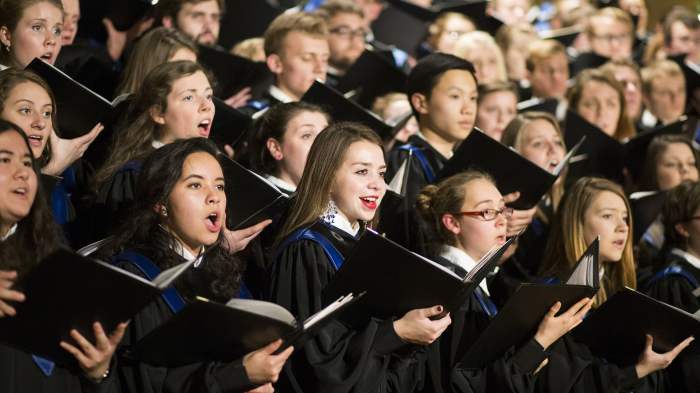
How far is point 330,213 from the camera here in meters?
4.00

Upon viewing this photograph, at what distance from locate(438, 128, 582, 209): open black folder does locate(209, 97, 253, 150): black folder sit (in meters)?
0.89

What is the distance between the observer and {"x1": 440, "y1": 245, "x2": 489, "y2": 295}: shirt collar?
433 centimetres

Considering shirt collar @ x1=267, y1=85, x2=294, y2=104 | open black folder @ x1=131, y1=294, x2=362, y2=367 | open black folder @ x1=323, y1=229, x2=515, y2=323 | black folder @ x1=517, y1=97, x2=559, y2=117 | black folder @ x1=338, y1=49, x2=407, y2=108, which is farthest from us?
black folder @ x1=517, y1=97, x2=559, y2=117

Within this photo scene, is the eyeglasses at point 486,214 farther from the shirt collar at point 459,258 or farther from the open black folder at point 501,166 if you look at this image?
the open black folder at point 501,166

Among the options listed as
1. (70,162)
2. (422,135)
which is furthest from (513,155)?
(70,162)

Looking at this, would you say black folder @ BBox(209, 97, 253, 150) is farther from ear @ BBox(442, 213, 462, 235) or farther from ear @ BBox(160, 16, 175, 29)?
ear @ BBox(160, 16, 175, 29)

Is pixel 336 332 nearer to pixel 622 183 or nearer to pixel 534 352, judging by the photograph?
pixel 534 352

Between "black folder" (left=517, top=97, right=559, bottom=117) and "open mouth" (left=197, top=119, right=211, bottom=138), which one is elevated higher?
"open mouth" (left=197, top=119, right=211, bottom=138)

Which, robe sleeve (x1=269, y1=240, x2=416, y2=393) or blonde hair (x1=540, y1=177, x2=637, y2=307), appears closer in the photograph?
robe sleeve (x1=269, y1=240, x2=416, y2=393)

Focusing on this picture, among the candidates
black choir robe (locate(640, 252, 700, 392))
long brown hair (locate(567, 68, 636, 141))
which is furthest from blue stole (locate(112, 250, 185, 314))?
long brown hair (locate(567, 68, 636, 141))

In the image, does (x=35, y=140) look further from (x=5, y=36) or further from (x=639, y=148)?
(x=639, y=148)

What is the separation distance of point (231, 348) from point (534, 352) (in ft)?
4.20

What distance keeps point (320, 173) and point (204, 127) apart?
67 centimetres

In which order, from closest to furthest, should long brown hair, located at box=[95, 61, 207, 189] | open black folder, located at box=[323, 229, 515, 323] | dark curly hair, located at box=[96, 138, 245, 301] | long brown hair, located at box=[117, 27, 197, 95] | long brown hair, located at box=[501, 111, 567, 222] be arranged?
open black folder, located at box=[323, 229, 515, 323]
dark curly hair, located at box=[96, 138, 245, 301]
long brown hair, located at box=[95, 61, 207, 189]
long brown hair, located at box=[117, 27, 197, 95]
long brown hair, located at box=[501, 111, 567, 222]
